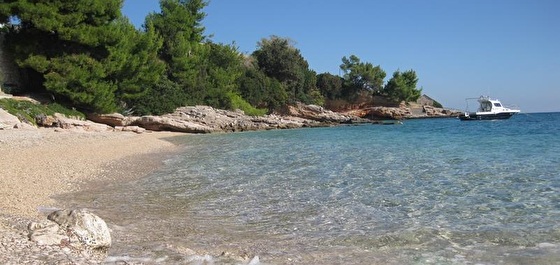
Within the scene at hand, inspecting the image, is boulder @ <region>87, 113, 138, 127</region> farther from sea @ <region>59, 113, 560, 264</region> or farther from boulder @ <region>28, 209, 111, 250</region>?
boulder @ <region>28, 209, 111, 250</region>

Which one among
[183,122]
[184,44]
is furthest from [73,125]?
[184,44]

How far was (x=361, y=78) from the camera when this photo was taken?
230 ft

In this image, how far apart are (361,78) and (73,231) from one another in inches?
2685

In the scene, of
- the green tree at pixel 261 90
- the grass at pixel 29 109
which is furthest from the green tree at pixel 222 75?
the grass at pixel 29 109

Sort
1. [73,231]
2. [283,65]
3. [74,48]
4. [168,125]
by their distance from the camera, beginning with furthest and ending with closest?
[283,65] < [168,125] < [74,48] < [73,231]

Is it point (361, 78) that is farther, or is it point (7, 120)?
point (361, 78)

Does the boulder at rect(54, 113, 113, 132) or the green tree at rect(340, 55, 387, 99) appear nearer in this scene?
the boulder at rect(54, 113, 113, 132)

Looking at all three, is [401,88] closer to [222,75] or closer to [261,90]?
[261,90]

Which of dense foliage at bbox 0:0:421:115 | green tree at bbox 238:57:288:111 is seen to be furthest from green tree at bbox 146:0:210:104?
green tree at bbox 238:57:288:111

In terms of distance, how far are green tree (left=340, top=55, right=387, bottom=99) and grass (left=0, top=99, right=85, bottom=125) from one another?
4945cm

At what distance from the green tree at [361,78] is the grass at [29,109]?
49.4 metres

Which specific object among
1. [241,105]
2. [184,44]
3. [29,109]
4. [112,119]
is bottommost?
[112,119]

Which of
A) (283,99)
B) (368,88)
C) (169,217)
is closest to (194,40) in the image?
(283,99)

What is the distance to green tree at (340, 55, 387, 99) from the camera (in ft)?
229
